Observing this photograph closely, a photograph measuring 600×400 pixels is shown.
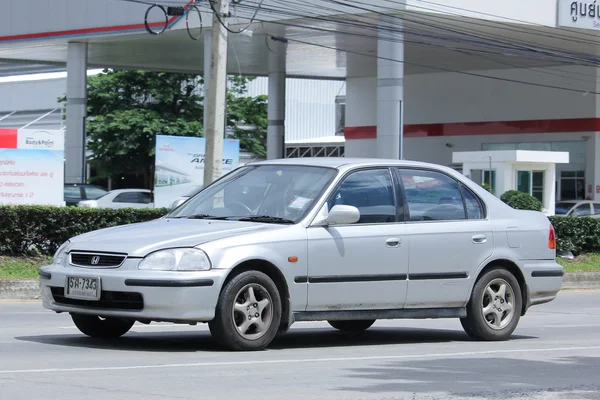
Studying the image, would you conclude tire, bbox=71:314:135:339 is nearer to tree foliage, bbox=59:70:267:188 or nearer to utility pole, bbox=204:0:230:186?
utility pole, bbox=204:0:230:186

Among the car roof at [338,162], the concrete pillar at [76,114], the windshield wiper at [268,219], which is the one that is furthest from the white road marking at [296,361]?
the concrete pillar at [76,114]

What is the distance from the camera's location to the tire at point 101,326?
9.78 meters

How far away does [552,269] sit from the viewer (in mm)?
11203

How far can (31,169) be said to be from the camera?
73.1 ft

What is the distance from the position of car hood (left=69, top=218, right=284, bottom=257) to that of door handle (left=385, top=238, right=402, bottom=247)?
1084 mm

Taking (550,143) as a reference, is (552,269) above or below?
below

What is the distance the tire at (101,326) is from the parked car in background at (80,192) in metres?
26.2

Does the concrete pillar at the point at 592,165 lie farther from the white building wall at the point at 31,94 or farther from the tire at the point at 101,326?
the tire at the point at 101,326

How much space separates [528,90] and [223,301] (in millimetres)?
40002

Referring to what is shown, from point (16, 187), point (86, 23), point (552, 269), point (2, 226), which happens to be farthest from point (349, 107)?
point (552, 269)

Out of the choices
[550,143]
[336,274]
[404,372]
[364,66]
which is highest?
[364,66]

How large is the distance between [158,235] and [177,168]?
1699 cm

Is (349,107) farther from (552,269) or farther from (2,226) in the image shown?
(552,269)

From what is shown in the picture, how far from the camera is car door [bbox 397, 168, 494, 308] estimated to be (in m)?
10.1
